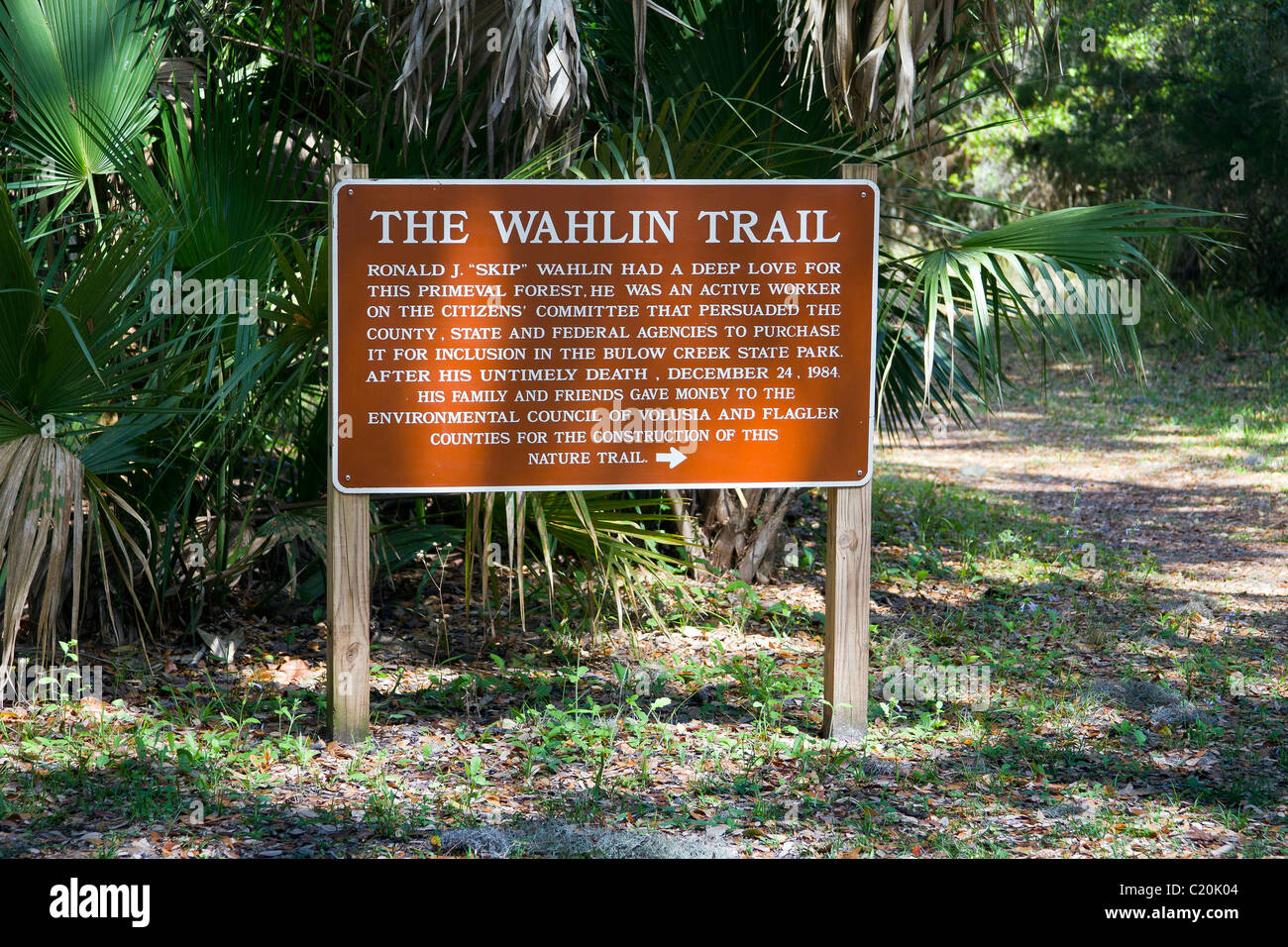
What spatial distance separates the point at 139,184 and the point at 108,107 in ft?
2.38

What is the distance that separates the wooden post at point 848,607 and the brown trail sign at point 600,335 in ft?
0.21

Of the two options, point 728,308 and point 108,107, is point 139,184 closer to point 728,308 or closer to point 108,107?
point 108,107

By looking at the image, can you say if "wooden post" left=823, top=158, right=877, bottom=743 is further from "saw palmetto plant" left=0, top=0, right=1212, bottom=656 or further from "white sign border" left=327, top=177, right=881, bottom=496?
"saw palmetto plant" left=0, top=0, right=1212, bottom=656

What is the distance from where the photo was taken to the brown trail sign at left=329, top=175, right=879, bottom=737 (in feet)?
14.2

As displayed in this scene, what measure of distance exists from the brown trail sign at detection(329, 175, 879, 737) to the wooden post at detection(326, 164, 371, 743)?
0.09m

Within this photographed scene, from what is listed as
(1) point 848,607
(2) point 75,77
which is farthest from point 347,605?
(2) point 75,77

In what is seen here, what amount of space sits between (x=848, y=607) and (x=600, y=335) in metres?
1.39

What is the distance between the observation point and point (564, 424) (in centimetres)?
448

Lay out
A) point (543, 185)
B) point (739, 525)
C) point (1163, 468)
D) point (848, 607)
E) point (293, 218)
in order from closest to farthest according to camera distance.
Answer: point (543, 185) → point (848, 607) → point (293, 218) → point (739, 525) → point (1163, 468)

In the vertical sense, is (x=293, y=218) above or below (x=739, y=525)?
above

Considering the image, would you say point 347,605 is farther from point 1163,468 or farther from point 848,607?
point 1163,468

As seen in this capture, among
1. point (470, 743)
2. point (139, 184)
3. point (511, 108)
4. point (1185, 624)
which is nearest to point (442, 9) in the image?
point (511, 108)

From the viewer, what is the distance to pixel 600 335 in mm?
4488

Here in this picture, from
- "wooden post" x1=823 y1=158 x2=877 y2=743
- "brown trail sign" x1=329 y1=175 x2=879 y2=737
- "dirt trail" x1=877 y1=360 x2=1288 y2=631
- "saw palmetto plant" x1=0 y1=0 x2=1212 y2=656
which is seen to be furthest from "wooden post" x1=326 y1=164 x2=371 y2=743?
"dirt trail" x1=877 y1=360 x2=1288 y2=631
